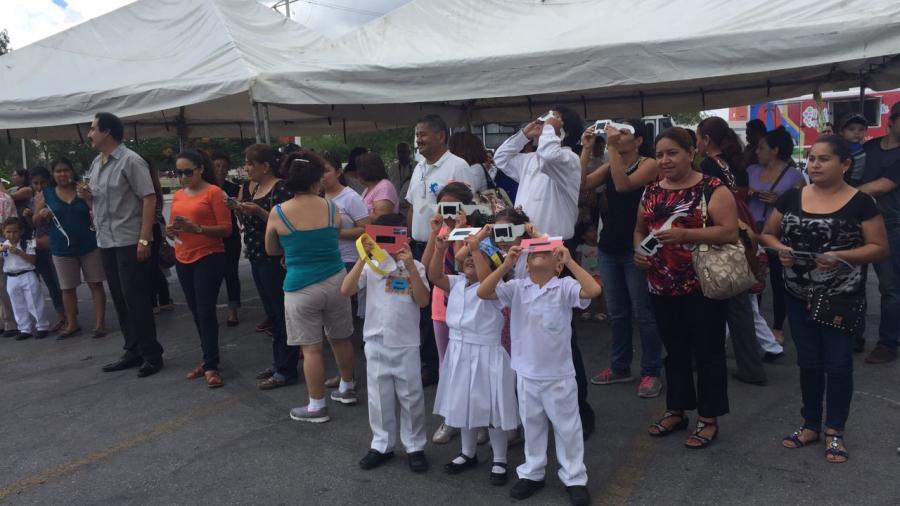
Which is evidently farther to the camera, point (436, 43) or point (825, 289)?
point (436, 43)

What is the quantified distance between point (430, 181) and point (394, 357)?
1.52 metres

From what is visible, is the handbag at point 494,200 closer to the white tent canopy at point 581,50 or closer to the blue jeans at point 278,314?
the white tent canopy at point 581,50

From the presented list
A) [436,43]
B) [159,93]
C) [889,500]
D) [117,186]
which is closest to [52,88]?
[159,93]

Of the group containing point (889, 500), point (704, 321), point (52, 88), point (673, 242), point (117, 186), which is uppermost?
point (52, 88)

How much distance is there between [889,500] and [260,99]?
16.8 ft

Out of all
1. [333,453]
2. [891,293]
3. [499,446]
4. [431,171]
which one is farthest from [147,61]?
[891,293]

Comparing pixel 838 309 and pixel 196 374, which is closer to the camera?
pixel 838 309

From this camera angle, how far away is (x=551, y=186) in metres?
3.83

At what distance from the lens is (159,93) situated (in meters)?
5.86

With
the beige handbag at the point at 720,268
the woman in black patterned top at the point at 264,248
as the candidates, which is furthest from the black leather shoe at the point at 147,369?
the beige handbag at the point at 720,268

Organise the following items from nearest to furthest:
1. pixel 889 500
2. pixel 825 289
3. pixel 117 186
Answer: pixel 889 500
pixel 825 289
pixel 117 186

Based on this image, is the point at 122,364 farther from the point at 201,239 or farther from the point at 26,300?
the point at 26,300

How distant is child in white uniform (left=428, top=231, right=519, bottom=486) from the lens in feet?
10.4

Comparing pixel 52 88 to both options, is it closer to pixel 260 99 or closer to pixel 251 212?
pixel 260 99
